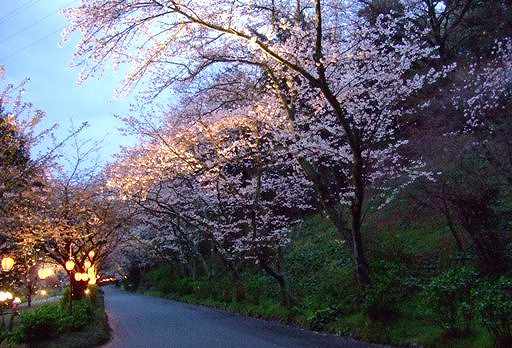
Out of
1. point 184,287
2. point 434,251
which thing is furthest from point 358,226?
point 184,287

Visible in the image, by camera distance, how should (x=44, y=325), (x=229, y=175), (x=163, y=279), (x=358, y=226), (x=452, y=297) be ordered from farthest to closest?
(x=163, y=279) → (x=229, y=175) → (x=44, y=325) → (x=358, y=226) → (x=452, y=297)

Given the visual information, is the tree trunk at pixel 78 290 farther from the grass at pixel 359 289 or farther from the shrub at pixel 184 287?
the shrub at pixel 184 287

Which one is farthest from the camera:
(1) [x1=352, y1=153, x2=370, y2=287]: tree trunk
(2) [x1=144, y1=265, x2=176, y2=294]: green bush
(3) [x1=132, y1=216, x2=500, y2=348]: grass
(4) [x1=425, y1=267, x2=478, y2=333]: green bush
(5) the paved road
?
(2) [x1=144, y1=265, x2=176, y2=294]: green bush

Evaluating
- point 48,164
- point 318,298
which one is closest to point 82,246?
point 48,164

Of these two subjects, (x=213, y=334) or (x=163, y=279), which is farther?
(x=163, y=279)

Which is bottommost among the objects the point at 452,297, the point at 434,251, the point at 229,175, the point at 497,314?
the point at 497,314

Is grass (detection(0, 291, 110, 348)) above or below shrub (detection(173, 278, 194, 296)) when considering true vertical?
below

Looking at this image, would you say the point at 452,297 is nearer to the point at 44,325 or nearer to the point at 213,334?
the point at 213,334

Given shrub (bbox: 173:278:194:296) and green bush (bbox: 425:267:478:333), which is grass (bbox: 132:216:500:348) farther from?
shrub (bbox: 173:278:194:296)

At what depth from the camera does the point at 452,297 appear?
8586mm

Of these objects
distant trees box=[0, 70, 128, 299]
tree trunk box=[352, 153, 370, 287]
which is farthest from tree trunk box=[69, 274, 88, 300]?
tree trunk box=[352, 153, 370, 287]

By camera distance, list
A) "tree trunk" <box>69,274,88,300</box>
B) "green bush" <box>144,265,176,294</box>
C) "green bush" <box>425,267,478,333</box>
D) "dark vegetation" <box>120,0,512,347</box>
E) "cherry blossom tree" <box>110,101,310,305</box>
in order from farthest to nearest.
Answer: "green bush" <box>144,265,176,294</box> < "tree trunk" <box>69,274,88,300</box> < "cherry blossom tree" <box>110,101,310,305</box> < "dark vegetation" <box>120,0,512,347</box> < "green bush" <box>425,267,478,333</box>

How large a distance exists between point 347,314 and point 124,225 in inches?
631

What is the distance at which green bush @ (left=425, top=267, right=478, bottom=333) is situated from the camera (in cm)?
841
